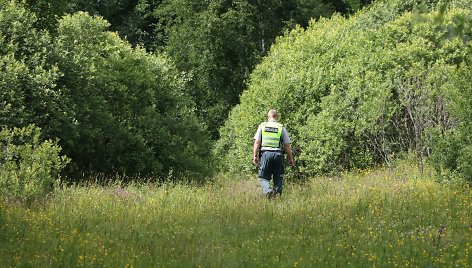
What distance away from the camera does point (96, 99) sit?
16844 mm

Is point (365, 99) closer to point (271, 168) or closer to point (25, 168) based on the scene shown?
point (271, 168)

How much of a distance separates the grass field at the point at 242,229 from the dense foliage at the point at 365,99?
19.4 ft

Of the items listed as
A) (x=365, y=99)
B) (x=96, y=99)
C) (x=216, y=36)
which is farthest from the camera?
(x=216, y=36)

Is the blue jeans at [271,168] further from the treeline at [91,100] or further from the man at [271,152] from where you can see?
the treeline at [91,100]

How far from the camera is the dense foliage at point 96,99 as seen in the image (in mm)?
14406

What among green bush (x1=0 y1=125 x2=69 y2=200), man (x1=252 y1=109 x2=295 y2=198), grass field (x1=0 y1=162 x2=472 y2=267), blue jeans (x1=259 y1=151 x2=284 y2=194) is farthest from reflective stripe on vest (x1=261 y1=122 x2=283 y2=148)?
green bush (x1=0 y1=125 x2=69 y2=200)

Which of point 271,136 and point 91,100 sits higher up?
point 91,100

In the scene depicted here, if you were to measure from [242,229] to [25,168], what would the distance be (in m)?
4.80

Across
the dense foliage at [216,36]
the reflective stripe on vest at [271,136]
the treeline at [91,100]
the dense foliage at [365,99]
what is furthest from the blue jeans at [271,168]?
the dense foliage at [216,36]

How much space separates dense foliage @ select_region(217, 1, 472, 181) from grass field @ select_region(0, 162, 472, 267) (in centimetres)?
591

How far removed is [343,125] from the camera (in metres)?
19.4

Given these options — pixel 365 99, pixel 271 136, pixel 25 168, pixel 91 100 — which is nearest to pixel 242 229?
pixel 271 136

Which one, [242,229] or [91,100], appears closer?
[242,229]

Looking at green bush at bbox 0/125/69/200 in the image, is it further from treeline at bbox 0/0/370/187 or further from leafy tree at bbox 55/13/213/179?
leafy tree at bbox 55/13/213/179
